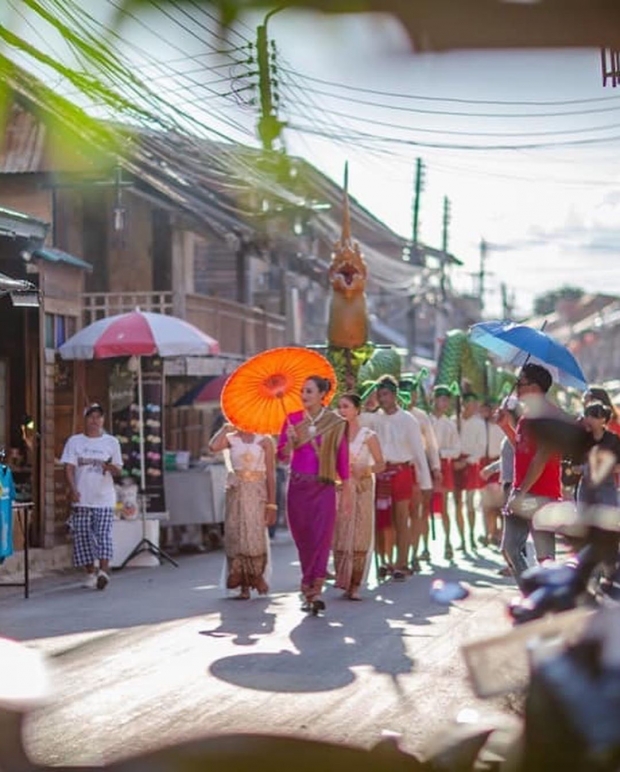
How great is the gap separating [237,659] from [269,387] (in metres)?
3.73

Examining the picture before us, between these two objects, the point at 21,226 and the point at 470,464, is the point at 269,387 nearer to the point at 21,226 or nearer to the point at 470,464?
the point at 21,226

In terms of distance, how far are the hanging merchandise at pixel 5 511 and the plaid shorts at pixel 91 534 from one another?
4.89ft

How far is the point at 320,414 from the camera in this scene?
1267 cm

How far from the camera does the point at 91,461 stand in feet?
51.5

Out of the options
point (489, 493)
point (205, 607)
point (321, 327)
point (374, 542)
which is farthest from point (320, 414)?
point (321, 327)

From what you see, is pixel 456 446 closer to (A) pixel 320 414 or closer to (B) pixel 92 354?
(B) pixel 92 354

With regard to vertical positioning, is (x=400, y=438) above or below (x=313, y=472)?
above

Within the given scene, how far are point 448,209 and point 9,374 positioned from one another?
588 inches

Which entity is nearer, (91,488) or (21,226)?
(91,488)

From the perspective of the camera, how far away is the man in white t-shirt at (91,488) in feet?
51.4

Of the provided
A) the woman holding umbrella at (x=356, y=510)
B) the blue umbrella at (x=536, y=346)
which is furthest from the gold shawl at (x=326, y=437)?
the blue umbrella at (x=536, y=346)

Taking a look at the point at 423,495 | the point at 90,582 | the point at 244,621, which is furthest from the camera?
the point at 423,495

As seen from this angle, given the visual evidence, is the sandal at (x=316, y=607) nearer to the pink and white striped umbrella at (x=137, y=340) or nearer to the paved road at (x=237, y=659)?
the paved road at (x=237, y=659)

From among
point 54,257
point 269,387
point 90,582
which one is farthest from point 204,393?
point 269,387
